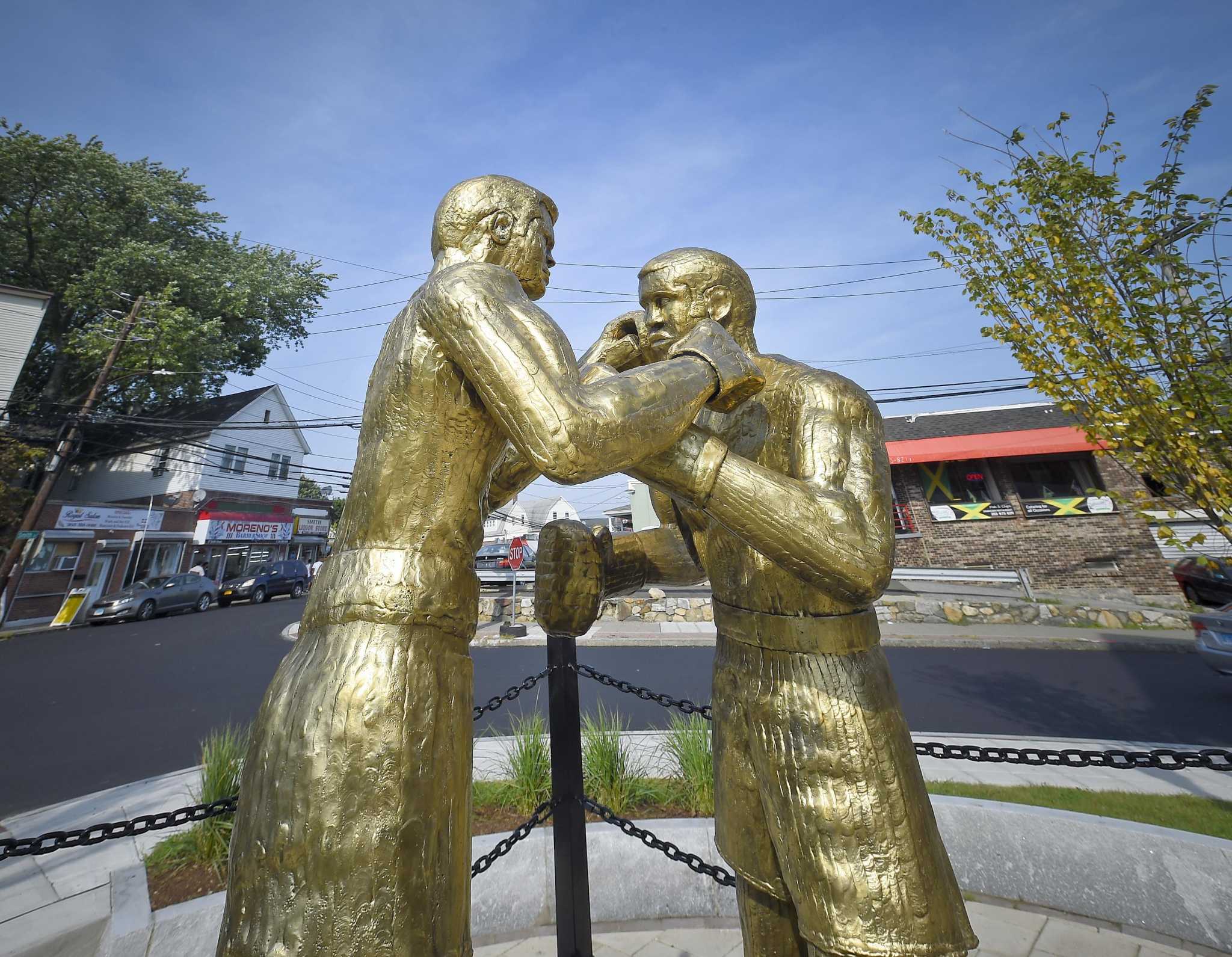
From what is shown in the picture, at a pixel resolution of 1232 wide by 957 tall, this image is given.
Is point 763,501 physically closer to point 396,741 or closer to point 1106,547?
point 396,741

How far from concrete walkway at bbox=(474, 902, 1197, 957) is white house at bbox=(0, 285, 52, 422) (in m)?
19.2

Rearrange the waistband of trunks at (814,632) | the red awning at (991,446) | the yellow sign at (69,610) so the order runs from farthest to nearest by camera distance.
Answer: the yellow sign at (69,610) → the red awning at (991,446) → the waistband of trunks at (814,632)

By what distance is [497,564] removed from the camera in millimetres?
20000

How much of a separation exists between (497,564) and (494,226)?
19.5 m

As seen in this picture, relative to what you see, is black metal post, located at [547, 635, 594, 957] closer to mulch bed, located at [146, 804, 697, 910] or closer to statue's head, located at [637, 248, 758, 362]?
mulch bed, located at [146, 804, 697, 910]

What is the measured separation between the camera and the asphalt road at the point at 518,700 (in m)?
4.87

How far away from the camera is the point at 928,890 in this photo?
1066mm

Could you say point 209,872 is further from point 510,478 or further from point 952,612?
point 952,612

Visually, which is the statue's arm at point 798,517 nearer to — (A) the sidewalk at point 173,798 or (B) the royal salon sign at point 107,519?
(A) the sidewalk at point 173,798

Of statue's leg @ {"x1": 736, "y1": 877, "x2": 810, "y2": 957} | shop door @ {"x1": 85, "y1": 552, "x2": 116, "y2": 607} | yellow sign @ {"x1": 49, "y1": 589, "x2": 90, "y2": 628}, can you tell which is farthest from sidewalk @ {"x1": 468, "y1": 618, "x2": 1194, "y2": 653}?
shop door @ {"x1": 85, "y1": 552, "x2": 116, "y2": 607}

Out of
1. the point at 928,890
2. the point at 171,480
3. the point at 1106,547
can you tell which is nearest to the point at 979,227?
the point at 928,890

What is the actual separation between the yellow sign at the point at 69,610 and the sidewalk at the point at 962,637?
1102 cm

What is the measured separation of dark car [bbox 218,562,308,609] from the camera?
1680 centimetres

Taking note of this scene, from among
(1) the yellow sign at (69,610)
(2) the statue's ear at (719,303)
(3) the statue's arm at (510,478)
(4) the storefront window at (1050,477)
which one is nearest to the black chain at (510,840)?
(3) the statue's arm at (510,478)
